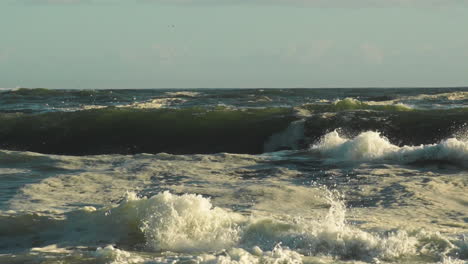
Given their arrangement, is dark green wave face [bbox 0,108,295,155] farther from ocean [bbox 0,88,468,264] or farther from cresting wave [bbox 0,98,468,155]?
ocean [bbox 0,88,468,264]

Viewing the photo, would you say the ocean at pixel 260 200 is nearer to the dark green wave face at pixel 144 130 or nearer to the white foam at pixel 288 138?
the white foam at pixel 288 138

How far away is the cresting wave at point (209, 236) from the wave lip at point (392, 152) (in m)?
5.02

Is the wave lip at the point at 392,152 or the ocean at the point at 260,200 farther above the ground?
the wave lip at the point at 392,152

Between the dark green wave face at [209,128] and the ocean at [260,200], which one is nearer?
the ocean at [260,200]

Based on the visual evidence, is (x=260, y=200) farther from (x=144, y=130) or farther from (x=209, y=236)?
(x=144, y=130)

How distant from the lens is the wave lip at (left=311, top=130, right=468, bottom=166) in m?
12.1

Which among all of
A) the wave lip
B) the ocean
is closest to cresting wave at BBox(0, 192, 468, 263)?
the ocean

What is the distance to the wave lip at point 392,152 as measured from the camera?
12103 mm

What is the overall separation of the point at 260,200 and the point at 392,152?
452 cm

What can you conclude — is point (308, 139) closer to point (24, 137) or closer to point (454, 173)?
point (454, 173)

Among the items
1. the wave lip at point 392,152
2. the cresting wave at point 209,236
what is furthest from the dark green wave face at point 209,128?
the cresting wave at point 209,236

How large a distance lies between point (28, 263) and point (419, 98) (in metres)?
25.8

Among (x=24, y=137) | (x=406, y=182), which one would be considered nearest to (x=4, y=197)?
(x=406, y=182)

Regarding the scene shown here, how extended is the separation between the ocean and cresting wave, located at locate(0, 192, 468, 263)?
0.01m
